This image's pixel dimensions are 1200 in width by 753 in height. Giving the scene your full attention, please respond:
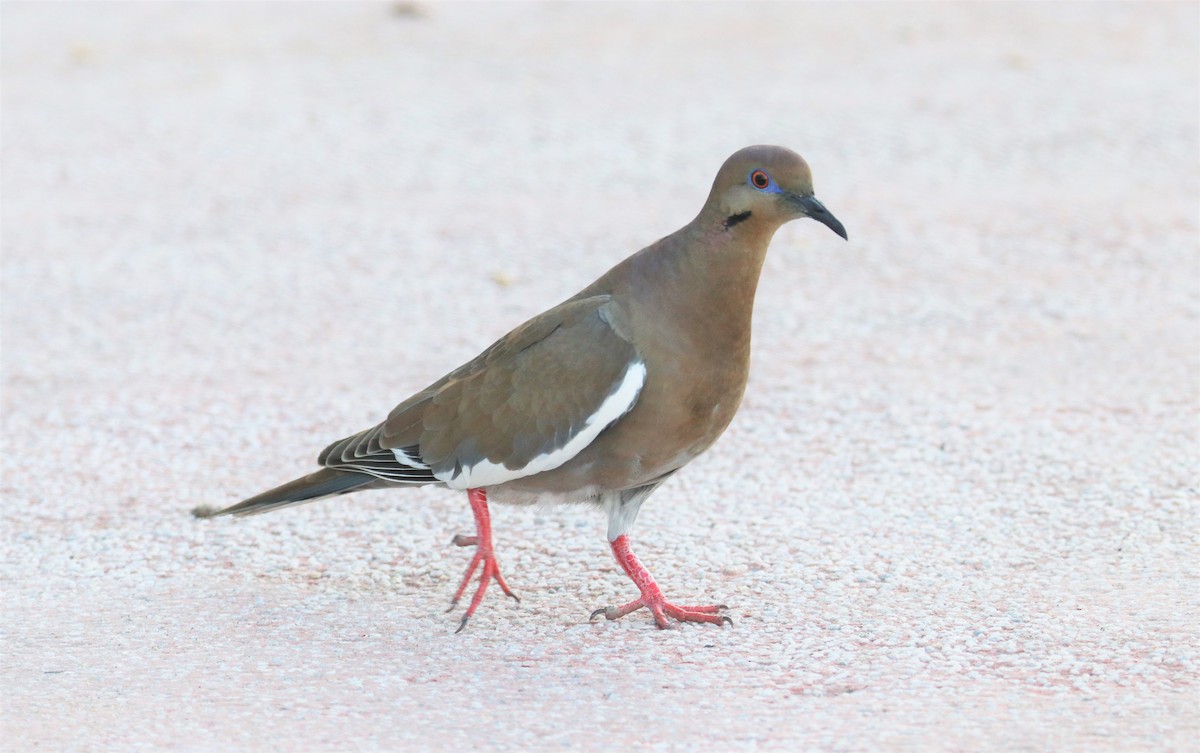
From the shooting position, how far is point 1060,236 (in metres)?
8.30

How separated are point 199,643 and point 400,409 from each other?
3.16 ft

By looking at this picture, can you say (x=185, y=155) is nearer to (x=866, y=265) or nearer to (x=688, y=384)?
(x=866, y=265)

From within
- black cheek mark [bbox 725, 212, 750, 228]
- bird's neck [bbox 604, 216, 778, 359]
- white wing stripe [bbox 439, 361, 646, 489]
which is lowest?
white wing stripe [bbox 439, 361, 646, 489]

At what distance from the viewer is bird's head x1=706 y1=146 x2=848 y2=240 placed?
4242 mm

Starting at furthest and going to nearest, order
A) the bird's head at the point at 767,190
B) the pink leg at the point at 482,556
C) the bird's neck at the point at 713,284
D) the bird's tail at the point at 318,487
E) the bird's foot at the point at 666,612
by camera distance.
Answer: the bird's tail at the point at 318,487 → the pink leg at the point at 482,556 → the bird's foot at the point at 666,612 → the bird's neck at the point at 713,284 → the bird's head at the point at 767,190

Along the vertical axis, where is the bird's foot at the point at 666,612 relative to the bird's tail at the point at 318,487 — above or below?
below

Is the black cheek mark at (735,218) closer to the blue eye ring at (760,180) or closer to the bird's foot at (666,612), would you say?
the blue eye ring at (760,180)

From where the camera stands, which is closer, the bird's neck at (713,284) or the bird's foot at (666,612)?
the bird's neck at (713,284)

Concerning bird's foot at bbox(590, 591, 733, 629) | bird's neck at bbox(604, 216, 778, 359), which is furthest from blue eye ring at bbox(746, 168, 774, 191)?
bird's foot at bbox(590, 591, 733, 629)

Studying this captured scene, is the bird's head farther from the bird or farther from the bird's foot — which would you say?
the bird's foot

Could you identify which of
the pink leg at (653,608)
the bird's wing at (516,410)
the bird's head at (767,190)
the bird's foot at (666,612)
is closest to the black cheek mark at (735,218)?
the bird's head at (767,190)

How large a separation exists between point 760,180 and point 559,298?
3445 mm

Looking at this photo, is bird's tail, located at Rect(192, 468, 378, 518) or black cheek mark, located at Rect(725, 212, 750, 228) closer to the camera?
black cheek mark, located at Rect(725, 212, 750, 228)

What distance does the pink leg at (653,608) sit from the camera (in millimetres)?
4504
